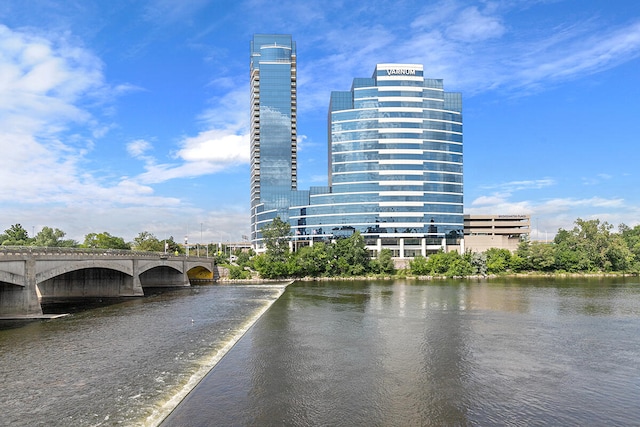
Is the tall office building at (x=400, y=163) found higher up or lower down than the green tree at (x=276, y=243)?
higher up

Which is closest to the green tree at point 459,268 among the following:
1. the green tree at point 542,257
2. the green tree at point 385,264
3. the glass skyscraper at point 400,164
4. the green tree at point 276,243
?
the green tree at point 385,264

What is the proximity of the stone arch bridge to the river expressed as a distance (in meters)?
5.93

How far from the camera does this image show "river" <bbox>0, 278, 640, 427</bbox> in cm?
2384

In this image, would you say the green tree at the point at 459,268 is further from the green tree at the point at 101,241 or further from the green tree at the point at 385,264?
the green tree at the point at 101,241

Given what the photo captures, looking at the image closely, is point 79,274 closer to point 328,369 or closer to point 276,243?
point 276,243

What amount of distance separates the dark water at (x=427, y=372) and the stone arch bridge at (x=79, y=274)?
2835 cm

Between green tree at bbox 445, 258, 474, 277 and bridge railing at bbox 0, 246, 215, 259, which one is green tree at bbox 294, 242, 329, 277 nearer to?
green tree at bbox 445, 258, 474, 277

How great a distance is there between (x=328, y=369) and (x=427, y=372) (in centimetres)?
741

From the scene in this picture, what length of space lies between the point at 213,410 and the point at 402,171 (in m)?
156

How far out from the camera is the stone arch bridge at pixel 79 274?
50281 millimetres

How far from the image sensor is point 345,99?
181 meters

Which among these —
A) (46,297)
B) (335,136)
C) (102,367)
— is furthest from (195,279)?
(102,367)

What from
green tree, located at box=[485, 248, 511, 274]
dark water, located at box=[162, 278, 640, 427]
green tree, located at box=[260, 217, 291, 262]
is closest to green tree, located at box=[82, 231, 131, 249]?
green tree, located at box=[260, 217, 291, 262]

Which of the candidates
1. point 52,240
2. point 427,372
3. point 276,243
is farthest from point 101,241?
point 427,372
